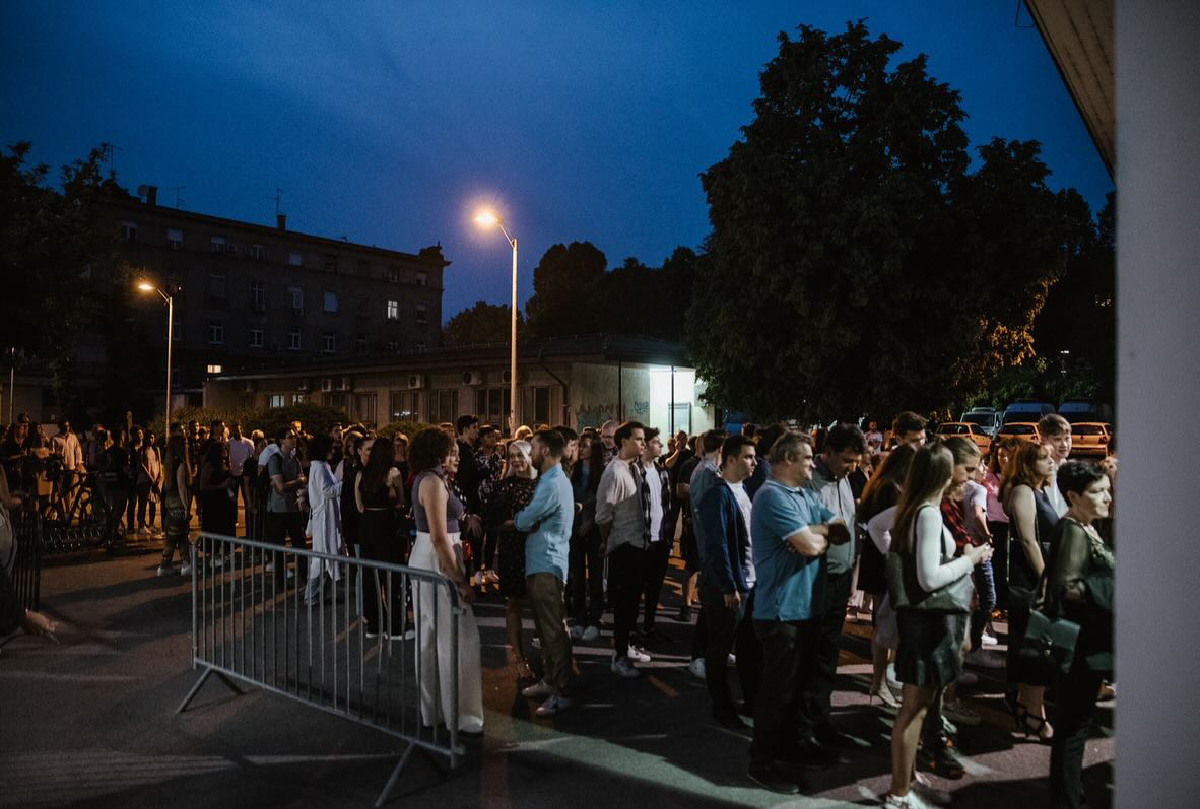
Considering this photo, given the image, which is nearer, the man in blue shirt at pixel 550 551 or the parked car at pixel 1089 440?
the man in blue shirt at pixel 550 551

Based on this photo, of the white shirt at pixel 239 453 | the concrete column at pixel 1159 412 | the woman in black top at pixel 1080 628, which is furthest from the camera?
the white shirt at pixel 239 453

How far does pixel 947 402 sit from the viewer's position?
21906 millimetres

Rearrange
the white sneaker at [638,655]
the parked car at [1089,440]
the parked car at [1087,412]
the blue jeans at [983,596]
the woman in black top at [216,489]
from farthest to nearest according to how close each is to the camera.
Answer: the parked car at [1087,412] < the parked car at [1089,440] < the woman in black top at [216,489] < the white sneaker at [638,655] < the blue jeans at [983,596]

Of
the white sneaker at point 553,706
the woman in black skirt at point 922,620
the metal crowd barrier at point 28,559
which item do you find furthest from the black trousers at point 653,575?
the metal crowd barrier at point 28,559

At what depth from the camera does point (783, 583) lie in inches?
194

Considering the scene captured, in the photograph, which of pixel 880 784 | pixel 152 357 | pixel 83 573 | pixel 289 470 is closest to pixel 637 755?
pixel 880 784

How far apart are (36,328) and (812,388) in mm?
16915

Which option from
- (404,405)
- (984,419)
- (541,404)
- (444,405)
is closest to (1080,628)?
(541,404)

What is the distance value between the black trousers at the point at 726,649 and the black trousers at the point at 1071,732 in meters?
1.94

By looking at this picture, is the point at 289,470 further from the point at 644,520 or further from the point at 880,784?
the point at 880,784

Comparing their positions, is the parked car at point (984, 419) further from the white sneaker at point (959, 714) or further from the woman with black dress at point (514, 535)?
the woman with black dress at point (514, 535)

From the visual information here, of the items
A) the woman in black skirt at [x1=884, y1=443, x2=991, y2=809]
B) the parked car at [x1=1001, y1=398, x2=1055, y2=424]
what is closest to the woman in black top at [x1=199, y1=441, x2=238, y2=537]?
the woman in black skirt at [x1=884, y1=443, x2=991, y2=809]

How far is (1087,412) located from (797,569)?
35587mm

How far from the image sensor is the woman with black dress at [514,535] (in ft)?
22.4
